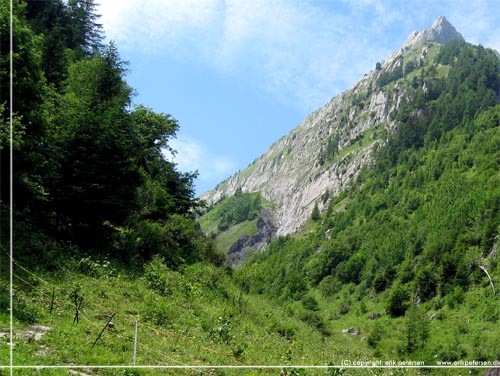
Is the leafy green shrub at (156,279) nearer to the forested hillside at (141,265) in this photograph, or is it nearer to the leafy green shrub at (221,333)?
the forested hillside at (141,265)

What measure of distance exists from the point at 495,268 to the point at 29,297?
7157cm

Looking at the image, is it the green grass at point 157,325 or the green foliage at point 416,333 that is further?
the green foliage at point 416,333

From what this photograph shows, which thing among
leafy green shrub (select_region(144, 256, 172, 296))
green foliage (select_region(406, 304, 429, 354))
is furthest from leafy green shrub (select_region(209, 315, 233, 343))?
green foliage (select_region(406, 304, 429, 354))

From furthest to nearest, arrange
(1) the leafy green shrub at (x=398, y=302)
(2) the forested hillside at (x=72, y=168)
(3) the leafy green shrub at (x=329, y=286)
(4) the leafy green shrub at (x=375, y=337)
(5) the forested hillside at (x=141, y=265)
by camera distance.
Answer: (3) the leafy green shrub at (x=329, y=286), (1) the leafy green shrub at (x=398, y=302), (4) the leafy green shrub at (x=375, y=337), (2) the forested hillside at (x=72, y=168), (5) the forested hillside at (x=141, y=265)

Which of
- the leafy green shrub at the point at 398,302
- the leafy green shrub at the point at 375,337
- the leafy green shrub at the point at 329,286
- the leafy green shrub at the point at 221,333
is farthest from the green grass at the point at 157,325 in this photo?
the leafy green shrub at the point at 329,286

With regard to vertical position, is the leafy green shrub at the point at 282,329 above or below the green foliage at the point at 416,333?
above

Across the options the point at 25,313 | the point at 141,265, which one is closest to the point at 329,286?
the point at 141,265

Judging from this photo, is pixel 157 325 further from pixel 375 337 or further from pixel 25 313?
pixel 375 337

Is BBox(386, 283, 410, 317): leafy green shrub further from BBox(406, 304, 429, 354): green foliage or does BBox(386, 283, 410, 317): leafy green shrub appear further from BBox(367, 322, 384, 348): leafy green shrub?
BBox(406, 304, 429, 354): green foliage

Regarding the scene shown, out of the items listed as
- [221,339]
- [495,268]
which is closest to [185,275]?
[221,339]

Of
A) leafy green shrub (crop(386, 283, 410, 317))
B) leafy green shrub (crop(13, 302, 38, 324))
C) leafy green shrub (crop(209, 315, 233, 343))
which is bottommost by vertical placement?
leafy green shrub (crop(386, 283, 410, 317))

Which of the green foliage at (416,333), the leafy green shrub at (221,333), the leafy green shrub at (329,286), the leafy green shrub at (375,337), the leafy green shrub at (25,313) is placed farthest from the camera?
the leafy green shrub at (329,286)

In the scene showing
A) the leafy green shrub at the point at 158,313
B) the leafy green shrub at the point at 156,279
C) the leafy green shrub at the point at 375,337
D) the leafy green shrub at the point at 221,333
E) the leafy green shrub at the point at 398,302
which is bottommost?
the leafy green shrub at the point at 375,337

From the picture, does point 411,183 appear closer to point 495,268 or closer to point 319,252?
point 319,252
